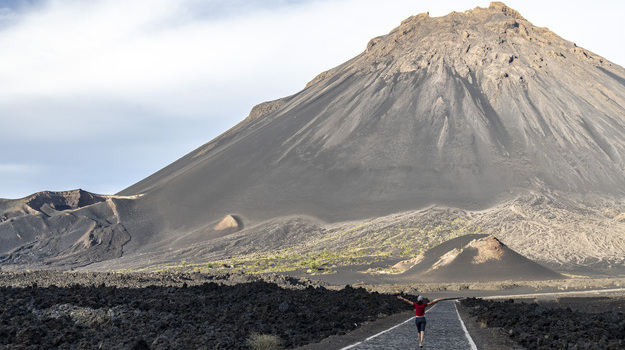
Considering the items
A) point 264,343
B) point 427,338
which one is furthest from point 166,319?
point 427,338

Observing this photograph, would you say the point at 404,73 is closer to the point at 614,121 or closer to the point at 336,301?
the point at 614,121

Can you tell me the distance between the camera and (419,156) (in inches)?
5202

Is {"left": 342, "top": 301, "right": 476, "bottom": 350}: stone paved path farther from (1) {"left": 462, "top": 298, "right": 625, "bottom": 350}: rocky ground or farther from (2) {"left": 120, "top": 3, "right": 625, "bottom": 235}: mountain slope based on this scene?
(2) {"left": 120, "top": 3, "right": 625, "bottom": 235}: mountain slope

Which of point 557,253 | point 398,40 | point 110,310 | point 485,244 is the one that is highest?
point 398,40

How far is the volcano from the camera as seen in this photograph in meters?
113

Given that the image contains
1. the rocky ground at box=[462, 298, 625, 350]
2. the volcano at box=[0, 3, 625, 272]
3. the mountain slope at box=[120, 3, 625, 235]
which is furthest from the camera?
the mountain slope at box=[120, 3, 625, 235]

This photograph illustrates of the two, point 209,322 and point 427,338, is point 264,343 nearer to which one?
point 209,322

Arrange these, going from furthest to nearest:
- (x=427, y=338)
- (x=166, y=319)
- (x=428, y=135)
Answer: (x=428, y=135) < (x=166, y=319) < (x=427, y=338)

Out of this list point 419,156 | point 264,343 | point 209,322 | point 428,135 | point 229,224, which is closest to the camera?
point 264,343

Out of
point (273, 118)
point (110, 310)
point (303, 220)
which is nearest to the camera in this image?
point (110, 310)

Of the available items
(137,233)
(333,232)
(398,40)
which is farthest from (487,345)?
(398,40)

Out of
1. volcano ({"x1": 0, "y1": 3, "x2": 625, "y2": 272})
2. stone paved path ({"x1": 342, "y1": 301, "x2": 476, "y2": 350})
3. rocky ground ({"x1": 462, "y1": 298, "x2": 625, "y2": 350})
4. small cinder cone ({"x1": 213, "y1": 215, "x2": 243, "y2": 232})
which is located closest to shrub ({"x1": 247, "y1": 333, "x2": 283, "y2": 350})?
stone paved path ({"x1": 342, "y1": 301, "x2": 476, "y2": 350})

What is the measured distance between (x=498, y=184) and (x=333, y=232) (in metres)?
38.7

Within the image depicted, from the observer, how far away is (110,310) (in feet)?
64.8
